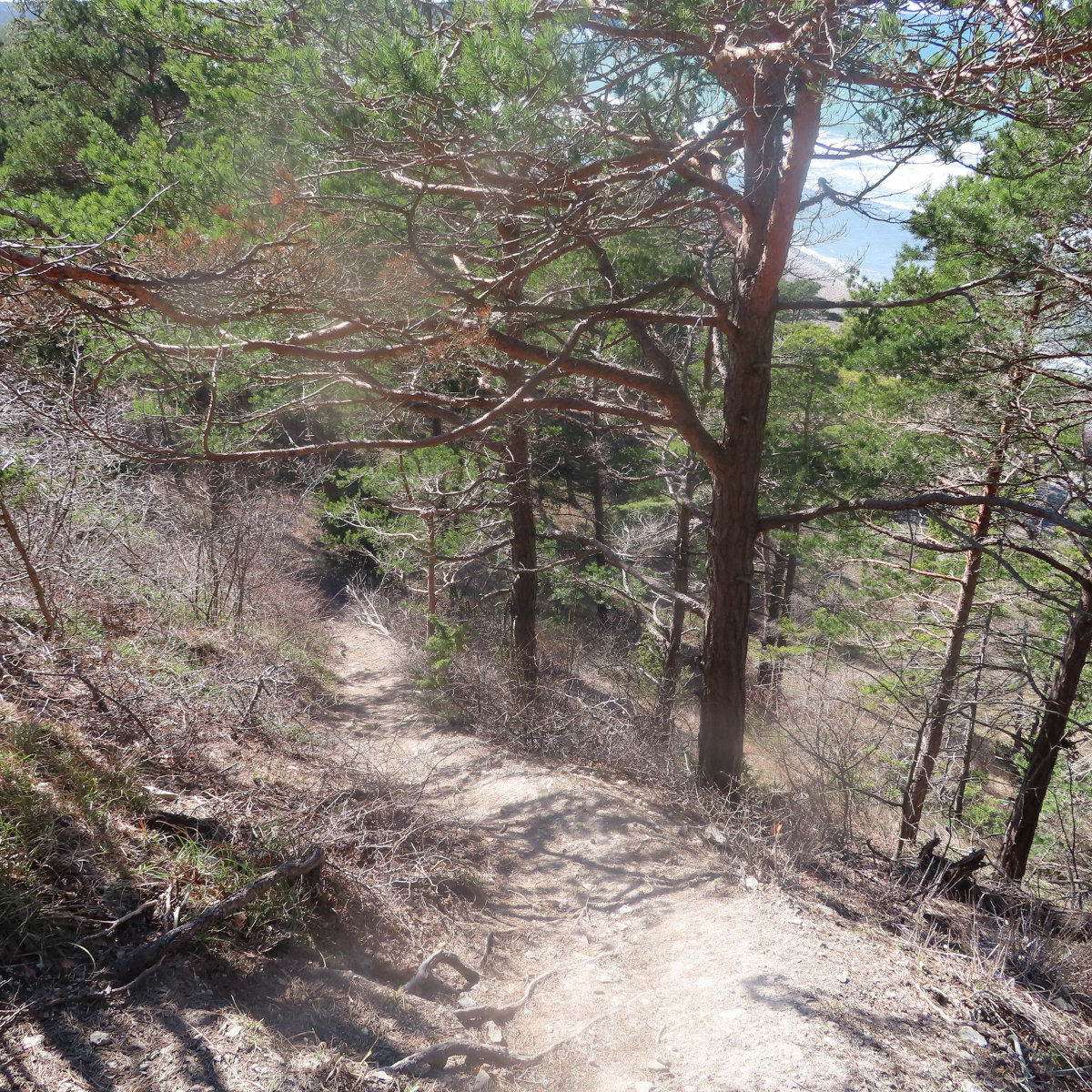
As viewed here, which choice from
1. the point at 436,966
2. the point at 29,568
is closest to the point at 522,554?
the point at 29,568

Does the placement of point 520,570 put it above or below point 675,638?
above

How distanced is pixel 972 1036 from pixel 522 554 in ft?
24.0

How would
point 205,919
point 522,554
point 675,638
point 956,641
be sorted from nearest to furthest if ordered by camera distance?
point 205,919 → point 956,641 → point 522,554 → point 675,638

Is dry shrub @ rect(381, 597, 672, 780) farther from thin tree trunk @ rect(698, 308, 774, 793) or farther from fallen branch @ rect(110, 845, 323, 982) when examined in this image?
fallen branch @ rect(110, 845, 323, 982)

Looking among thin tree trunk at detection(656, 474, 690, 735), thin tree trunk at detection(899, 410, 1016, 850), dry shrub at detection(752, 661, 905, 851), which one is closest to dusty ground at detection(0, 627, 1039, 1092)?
dry shrub at detection(752, 661, 905, 851)

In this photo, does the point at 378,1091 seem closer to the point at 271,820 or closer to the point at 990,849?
the point at 271,820

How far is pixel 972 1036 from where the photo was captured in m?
3.43

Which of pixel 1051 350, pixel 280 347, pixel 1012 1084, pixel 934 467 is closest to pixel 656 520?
pixel 934 467

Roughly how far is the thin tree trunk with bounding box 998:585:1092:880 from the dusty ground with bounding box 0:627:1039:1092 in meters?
3.97

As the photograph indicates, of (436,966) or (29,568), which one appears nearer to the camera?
(436,966)

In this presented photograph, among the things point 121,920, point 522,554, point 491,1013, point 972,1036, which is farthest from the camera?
point 522,554

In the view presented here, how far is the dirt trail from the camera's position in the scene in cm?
318

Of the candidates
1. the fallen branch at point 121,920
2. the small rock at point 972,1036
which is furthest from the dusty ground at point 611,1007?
the fallen branch at point 121,920

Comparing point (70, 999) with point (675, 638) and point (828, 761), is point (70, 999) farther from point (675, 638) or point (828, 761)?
point (675, 638)
